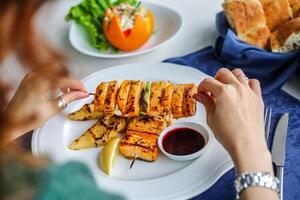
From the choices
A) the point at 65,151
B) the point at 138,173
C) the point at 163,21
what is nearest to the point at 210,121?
the point at 138,173

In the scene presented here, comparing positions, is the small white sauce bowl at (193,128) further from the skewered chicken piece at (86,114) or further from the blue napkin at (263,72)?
the skewered chicken piece at (86,114)

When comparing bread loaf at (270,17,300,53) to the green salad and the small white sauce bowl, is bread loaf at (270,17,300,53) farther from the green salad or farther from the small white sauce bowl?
the green salad

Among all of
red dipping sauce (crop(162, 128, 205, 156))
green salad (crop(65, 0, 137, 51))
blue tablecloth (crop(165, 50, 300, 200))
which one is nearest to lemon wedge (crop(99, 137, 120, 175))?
red dipping sauce (crop(162, 128, 205, 156))

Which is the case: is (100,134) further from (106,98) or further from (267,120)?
(267,120)


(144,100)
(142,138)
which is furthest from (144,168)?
(144,100)

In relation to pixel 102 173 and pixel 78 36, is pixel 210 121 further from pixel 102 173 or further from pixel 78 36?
pixel 78 36
